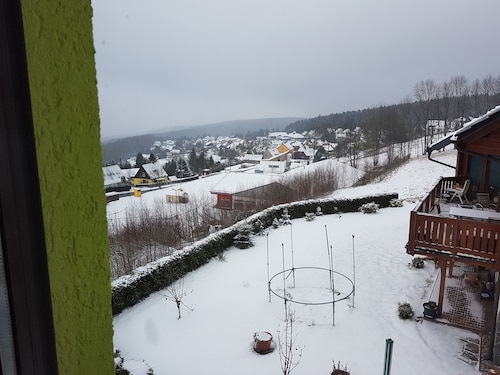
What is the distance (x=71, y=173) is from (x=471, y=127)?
27.1 feet

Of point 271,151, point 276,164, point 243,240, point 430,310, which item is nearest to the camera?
point 430,310

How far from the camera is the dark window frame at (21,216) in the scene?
0.54m

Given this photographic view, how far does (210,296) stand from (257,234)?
501 cm

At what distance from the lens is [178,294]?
8562mm

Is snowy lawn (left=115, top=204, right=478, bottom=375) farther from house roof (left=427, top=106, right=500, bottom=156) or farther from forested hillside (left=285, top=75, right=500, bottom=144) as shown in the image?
forested hillside (left=285, top=75, right=500, bottom=144)

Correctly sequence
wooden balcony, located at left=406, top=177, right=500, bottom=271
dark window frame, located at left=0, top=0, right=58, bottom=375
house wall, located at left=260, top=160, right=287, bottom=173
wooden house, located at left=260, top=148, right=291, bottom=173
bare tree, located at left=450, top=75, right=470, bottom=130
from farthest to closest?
house wall, located at left=260, top=160, right=287, bottom=173
wooden house, located at left=260, top=148, right=291, bottom=173
bare tree, located at left=450, top=75, right=470, bottom=130
wooden balcony, located at left=406, top=177, right=500, bottom=271
dark window frame, located at left=0, top=0, right=58, bottom=375

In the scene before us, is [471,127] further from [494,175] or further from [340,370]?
[340,370]

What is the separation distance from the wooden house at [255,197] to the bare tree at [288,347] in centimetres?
1190

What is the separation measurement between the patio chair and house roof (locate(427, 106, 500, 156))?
1454mm

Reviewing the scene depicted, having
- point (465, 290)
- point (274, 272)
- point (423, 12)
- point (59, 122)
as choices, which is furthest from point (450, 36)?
point (274, 272)

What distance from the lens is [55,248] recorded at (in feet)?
2.05

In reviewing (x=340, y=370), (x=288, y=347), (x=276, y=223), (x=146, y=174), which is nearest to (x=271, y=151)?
(x=276, y=223)

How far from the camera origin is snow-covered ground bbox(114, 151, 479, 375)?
602 cm

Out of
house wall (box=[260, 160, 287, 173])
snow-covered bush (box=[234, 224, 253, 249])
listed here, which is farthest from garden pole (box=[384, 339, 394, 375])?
house wall (box=[260, 160, 287, 173])
